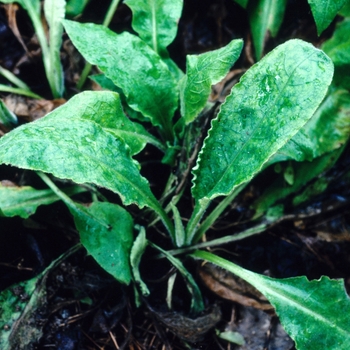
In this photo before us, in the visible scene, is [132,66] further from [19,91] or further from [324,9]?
[324,9]

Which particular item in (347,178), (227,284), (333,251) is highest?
(347,178)

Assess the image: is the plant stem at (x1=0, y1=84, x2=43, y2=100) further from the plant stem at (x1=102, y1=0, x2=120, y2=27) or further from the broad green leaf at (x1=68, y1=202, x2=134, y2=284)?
the broad green leaf at (x1=68, y1=202, x2=134, y2=284)

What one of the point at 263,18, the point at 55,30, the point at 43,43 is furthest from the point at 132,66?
the point at 263,18

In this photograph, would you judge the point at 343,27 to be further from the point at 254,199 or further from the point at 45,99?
the point at 45,99

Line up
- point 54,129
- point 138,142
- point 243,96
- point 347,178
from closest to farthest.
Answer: point 54,129, point 243,96, point 138,142, point 347,178

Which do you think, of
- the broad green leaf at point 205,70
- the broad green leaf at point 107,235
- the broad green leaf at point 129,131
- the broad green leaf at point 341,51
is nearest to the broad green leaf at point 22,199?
the broad green leaf at point 107,235

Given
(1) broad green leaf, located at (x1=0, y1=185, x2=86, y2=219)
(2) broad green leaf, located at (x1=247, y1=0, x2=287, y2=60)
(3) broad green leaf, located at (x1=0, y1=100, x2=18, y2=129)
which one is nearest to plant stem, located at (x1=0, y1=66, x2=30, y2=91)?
(3) broad green leaf, located at (x1=0, y1=100, x2=18, y2=129)

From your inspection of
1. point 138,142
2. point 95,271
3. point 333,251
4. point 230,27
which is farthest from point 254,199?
point 230,27
